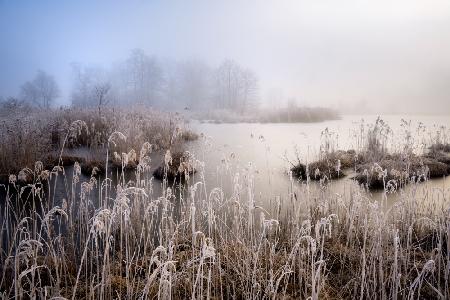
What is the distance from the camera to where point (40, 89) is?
3597 centimetres

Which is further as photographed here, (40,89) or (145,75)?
(40,89)

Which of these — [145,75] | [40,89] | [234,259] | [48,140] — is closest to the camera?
[234,259]

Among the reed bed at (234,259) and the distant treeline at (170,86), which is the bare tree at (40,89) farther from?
the reed bed at (234,259)

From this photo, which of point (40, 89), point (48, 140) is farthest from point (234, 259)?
point (40, 89)

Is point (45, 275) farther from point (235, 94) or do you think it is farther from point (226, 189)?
point (235, 94)

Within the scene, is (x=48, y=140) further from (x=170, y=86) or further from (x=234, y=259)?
(x=170, y=86)

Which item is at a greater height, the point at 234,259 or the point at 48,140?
the point at 48,140

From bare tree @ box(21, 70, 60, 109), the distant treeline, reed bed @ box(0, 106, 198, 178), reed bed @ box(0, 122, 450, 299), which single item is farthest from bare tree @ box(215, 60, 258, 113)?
reed bed @ box(0, 122, 450, 299)

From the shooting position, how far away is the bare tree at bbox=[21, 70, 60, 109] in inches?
1384

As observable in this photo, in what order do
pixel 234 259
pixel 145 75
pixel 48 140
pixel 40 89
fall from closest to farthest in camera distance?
pixel 234 259, pixel 48 140, pixel 145 75, pixel 40 89

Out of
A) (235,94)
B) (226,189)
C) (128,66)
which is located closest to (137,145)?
(226,189)

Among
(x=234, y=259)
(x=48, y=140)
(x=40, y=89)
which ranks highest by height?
(x=40, y=89)

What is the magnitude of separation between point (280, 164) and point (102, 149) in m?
3.72

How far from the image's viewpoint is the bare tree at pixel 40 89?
35.2 metres
